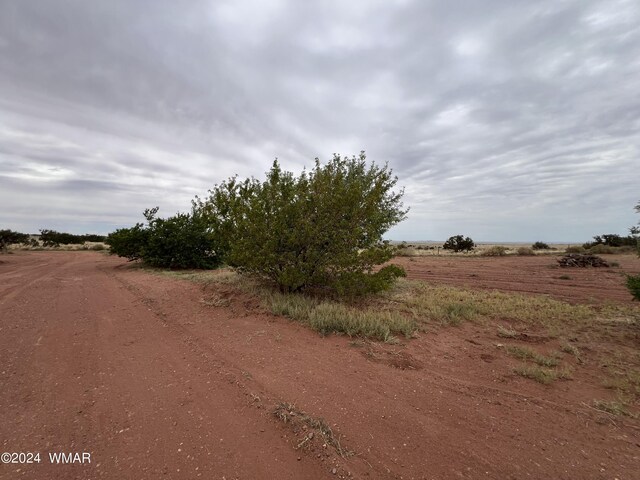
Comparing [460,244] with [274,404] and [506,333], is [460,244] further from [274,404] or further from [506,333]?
[274,404]

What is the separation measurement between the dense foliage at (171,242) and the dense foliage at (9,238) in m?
19.6

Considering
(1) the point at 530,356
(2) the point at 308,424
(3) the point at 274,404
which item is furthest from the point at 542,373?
(3) the point at 274,404

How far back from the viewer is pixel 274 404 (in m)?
3.66


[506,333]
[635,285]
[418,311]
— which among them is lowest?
[506,333]

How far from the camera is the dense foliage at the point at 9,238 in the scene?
95.5ft

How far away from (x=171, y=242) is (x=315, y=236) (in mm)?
11442

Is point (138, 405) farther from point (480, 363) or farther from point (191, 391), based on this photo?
point (480, 363)

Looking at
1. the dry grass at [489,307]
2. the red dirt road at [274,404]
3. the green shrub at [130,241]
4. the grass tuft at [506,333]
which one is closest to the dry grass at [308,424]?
the red dirt road at [274,404]

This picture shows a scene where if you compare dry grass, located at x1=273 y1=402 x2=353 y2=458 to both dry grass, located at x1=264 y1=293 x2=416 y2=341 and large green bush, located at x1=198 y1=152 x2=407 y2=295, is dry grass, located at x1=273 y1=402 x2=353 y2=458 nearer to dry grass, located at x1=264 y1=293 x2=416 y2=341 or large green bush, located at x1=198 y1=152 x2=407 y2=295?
dry grass, located at x1=264 y1=293 x2=416 y2=341

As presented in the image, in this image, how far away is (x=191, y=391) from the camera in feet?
12.8

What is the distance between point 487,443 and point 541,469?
0.43 m

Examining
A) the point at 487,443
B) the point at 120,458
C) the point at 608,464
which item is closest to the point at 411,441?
the point at 487,443

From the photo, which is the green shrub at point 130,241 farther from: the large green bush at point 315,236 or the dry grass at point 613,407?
the dry grass at point 613,407

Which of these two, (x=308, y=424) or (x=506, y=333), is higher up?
(x=506, y=333)
